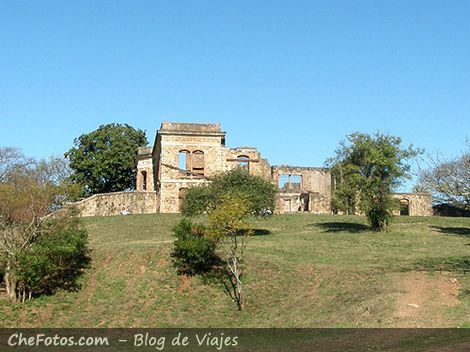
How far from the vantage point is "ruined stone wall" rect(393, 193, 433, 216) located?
206 feet

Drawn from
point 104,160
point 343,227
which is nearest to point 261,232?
point 343,227

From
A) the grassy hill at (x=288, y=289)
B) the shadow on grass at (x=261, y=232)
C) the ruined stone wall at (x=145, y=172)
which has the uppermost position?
the ruined stone wall at (x=145, y=172)

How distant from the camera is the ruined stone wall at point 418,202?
62656 mm

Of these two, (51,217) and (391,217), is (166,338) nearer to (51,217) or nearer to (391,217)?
(51,217)

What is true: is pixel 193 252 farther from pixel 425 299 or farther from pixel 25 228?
pixel 425 299

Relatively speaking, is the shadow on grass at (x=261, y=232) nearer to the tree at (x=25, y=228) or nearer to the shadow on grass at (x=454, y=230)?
the shadow on grass at (x=454, y=230)

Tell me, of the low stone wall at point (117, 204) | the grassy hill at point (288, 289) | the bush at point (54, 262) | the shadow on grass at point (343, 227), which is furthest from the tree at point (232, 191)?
the low stone wall at point (117, 204)

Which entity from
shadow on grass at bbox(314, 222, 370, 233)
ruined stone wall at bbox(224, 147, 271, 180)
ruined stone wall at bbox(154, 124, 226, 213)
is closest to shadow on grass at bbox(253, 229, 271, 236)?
shadow on grass at bbox(314, 222, 370, 233)

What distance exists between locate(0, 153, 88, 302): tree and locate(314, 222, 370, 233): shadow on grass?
18.3 m

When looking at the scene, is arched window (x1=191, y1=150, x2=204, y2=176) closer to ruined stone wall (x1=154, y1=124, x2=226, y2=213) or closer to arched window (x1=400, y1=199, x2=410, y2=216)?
ruined stone wall (x1=154, y1=124, x2=226, y2=213)

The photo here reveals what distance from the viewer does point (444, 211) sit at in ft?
210

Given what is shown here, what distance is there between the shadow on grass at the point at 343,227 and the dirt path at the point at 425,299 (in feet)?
52.2

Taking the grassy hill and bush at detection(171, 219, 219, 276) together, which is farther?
bush at detection(171, 219, 219, 276)

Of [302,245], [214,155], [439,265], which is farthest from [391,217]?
[214,155]
